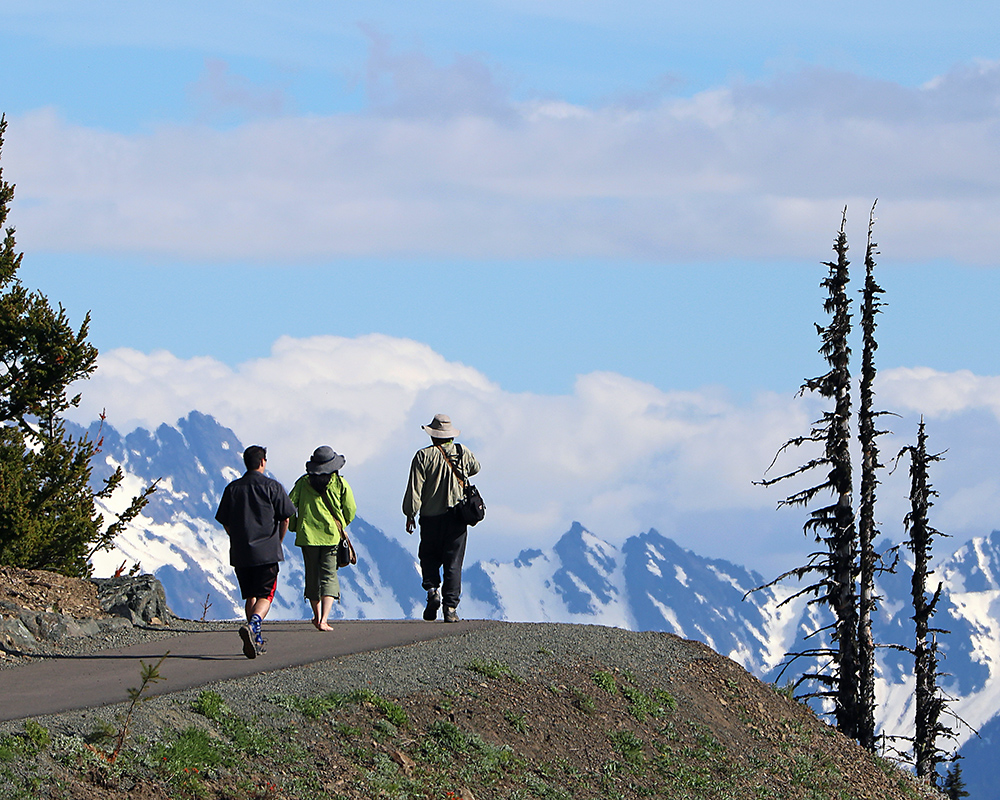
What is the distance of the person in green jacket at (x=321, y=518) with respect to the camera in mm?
16844

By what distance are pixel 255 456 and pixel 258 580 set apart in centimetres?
143

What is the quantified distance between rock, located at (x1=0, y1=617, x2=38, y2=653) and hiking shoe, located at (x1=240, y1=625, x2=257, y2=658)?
8.95 ft

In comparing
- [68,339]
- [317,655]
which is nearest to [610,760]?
[317,655]

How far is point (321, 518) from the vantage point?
16.9 m

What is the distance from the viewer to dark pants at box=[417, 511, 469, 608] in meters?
18.2

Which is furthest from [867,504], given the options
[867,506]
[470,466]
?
[470,466]

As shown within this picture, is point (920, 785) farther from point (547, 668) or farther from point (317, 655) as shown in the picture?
point (317, 655)

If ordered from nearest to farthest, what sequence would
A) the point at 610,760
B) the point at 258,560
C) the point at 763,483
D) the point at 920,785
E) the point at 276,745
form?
the point at 276,745, the point at 610,760, the point at 258,560, the point at 920,785, the point at 763,483

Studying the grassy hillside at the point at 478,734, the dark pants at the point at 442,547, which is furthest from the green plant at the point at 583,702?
the dark pants at the point at 442,547

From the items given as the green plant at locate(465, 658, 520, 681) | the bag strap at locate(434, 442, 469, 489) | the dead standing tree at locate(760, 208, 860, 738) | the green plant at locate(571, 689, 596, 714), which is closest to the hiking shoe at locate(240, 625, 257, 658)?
the green plant at locate(465, 658, 520, 681)

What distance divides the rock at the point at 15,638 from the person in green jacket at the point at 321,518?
3267 millimetres

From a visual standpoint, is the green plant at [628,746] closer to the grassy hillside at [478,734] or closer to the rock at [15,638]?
the grassy hillside at [478,734]

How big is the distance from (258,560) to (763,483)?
24.0 meters

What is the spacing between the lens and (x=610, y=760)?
1387 centimetres
